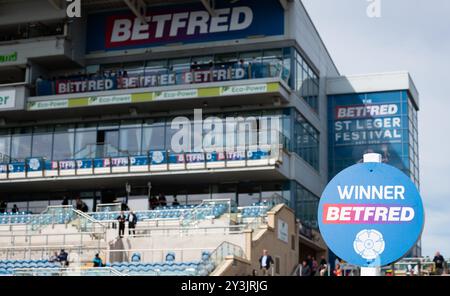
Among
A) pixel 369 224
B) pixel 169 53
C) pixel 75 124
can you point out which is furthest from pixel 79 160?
pixel 369 224

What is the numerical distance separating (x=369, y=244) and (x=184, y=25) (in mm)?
41518

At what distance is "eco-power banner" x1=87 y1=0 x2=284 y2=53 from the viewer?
45281 millimetres

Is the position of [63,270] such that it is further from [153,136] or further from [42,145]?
[42,145]

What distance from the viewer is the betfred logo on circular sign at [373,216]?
5922mm

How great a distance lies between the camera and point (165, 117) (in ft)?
148

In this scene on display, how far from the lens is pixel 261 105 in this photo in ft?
144

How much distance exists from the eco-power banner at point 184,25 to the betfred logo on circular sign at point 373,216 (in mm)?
39301

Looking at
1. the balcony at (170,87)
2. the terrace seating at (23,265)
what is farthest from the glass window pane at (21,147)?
the terrace seating at (23,265)

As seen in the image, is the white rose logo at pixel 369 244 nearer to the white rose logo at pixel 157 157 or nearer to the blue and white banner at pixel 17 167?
the white rose logo at pixel 157 157
